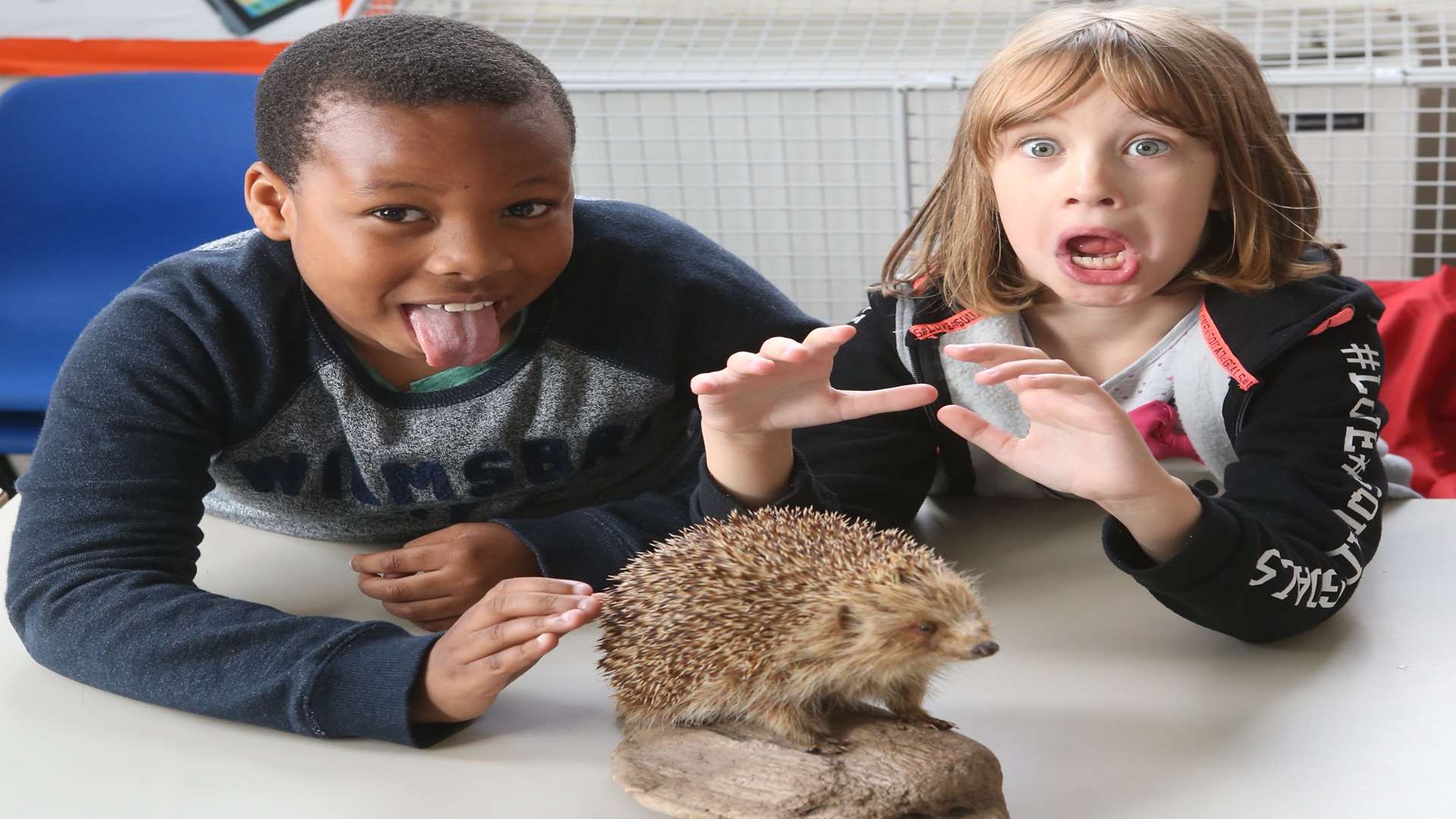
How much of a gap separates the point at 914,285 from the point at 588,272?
1.09ft

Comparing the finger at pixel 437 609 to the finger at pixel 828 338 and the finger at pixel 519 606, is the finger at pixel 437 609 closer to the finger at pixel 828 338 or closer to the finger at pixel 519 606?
the finger at pixel 519 606

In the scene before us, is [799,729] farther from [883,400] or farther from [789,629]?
[883,400]

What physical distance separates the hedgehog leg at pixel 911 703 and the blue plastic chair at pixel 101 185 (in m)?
1.57

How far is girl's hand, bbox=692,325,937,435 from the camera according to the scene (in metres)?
0.96

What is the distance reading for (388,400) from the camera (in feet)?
4.09

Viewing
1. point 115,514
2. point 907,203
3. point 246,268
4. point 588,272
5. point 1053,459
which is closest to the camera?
point 1053,459

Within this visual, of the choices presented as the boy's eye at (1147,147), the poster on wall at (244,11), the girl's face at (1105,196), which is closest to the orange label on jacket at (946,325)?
the girl's face at (1105,196)

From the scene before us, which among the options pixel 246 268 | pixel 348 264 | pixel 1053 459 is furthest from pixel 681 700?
pixel 246 268

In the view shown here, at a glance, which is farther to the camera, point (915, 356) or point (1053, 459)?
point (915, 356)

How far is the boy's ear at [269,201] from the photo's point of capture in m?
1.15

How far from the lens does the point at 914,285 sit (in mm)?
1350

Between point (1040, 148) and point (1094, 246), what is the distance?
3.8 inches

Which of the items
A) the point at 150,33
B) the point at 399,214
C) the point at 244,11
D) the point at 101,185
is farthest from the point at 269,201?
the point at 150,33

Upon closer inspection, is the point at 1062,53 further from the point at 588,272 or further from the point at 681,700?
the point at 681,700
